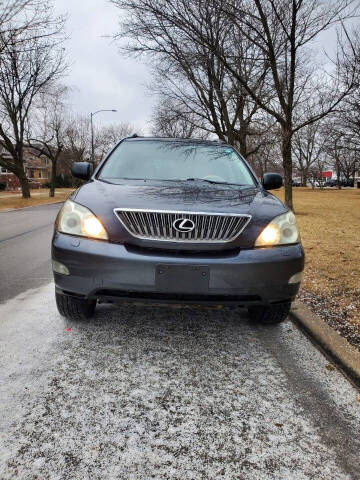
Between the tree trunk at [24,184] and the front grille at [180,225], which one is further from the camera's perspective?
the tree trunk at [24,184]

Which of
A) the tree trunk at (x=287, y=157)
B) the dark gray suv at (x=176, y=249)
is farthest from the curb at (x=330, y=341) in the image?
the tree trunk at (x=287, y=157)

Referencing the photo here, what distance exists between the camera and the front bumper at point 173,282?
7.66ft

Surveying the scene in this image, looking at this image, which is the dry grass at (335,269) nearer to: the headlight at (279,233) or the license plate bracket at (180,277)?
the headlight at (279,233)

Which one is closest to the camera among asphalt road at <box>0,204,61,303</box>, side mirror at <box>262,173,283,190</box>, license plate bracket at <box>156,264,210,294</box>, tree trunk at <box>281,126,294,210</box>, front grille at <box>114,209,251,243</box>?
license plate bracket at <box>156,264,210,294</box>

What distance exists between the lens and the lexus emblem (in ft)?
7.92

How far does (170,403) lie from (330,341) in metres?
1.41

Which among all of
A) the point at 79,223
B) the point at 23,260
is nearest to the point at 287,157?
the point at 23,260

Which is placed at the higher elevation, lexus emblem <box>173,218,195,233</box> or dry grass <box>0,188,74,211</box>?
lexus emblem <box>173,218,195,233</box>

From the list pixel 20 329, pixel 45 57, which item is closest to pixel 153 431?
pixel 20 329

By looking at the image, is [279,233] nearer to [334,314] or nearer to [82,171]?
[334,314]

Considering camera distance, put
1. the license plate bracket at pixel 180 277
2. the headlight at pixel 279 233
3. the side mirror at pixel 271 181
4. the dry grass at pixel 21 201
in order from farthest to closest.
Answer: the dry grass at pixel 21 201 → the side mirror at pixel 271 181 → the headlight at pixel 279 233 → the license plate bracket at pixel 180 277

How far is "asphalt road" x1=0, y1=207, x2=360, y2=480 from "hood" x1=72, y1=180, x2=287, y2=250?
0.84 meters

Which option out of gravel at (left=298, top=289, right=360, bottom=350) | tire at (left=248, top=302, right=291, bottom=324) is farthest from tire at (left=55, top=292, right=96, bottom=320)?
gravel at (left=298, top=289, right=360, bottom=350)

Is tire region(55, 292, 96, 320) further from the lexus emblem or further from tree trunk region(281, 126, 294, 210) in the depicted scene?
tree trunk region(281, 126, 294, 210)
